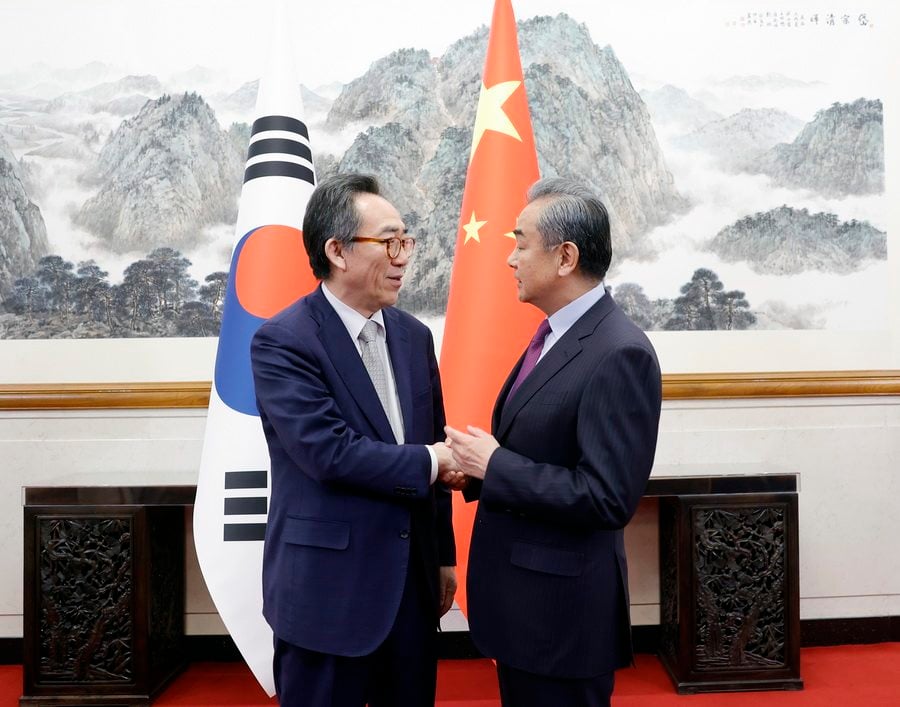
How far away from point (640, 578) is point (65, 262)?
278cm

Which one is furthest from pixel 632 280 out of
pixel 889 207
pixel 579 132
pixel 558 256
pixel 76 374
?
pixel 76 374

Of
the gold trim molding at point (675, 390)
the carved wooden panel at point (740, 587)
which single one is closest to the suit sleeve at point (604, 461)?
the carved wooden panel at point (740, 587)

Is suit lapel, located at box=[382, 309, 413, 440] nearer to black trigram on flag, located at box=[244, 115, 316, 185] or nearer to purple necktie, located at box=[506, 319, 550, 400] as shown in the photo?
purple necktie, located at box=[506, 319, 550, 400]

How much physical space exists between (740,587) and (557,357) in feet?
5.78

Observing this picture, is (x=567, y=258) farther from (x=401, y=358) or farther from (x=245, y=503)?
(x=245, y=503)

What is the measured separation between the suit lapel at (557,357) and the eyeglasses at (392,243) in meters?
0.39

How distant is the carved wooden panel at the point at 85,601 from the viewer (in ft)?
8.26

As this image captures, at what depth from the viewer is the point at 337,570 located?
1.37 meters

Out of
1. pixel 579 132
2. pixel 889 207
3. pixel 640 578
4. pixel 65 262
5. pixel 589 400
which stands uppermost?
pixel 579 132

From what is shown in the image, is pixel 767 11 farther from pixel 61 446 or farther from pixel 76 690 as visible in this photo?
pixel 76 690

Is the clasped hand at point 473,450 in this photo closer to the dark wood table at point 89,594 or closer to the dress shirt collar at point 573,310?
the dress shirt collar at point 573,310

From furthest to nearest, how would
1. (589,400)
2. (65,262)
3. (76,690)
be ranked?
(65,262) → (76,690) → (589,400)

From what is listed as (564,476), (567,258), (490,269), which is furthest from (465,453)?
(490,269)

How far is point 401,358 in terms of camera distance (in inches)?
61.6
